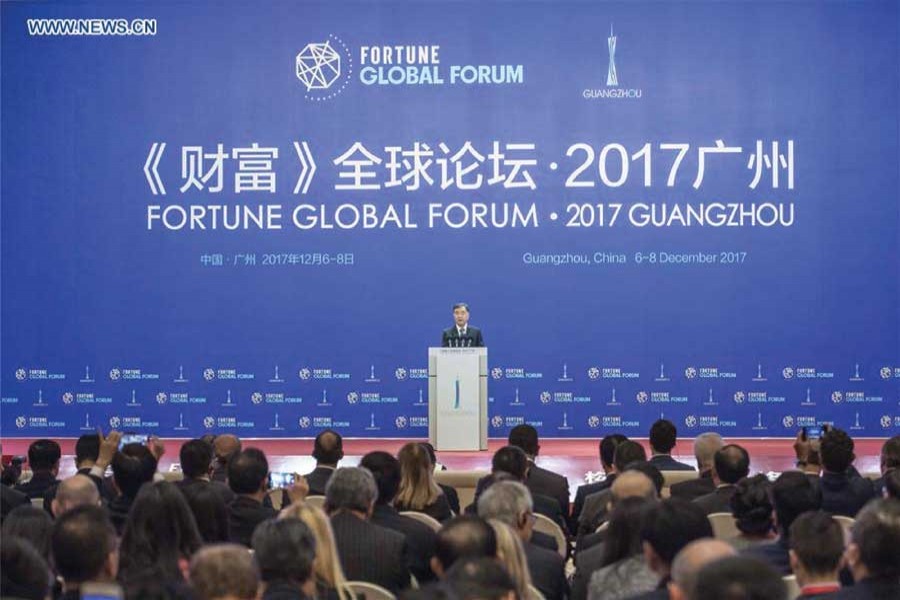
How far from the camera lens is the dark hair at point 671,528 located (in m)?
3.21

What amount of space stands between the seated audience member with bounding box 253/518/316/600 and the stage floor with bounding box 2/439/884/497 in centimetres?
587

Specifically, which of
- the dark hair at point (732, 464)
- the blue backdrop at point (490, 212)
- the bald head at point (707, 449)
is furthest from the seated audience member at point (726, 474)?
the blue backdrop at point (490, 212)

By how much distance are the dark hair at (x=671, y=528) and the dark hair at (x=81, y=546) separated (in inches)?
54.4

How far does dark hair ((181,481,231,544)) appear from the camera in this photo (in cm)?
391

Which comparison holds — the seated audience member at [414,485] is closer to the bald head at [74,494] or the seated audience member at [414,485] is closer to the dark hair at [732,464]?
the dark hair at [732,464]

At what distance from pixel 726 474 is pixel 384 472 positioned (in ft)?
4.59

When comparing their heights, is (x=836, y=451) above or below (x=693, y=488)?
above

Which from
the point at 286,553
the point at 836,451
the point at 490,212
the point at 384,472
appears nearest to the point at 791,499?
the point at 836,451

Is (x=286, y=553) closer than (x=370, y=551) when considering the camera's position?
Yes

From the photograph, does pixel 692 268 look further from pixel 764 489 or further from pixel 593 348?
pixel 764 489

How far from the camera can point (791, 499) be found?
13.3 ft

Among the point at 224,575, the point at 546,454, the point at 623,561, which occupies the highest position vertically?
the point at 224,575

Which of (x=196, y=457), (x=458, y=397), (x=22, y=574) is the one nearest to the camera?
(x=22, y=574)

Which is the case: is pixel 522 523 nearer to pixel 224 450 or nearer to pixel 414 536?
pixel 414 536
